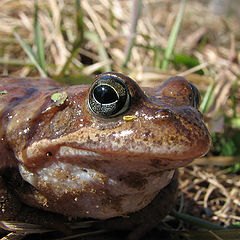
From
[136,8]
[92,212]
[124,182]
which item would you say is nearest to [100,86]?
[124,182]

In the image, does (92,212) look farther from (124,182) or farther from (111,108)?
(111,108)

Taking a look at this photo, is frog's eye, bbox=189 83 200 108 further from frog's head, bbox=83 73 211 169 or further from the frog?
frog's head, bbox=83 73 211 169

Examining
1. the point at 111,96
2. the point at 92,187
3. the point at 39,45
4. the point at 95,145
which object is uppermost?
the point at 111,96

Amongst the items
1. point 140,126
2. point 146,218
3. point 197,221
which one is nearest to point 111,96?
Result: point 140,126

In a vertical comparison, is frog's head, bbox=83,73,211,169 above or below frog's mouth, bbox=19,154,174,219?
above

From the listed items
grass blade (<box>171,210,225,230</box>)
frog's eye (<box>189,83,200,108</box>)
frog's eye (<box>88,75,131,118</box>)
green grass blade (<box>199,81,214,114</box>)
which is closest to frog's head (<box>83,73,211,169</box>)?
frog's eye (<box>88,75,131,118</box>)

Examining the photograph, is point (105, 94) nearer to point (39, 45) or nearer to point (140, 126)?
point (140, 126)

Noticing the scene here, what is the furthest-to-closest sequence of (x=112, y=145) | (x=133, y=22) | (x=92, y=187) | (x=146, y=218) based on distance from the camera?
(x=133, y=22)
(x=146, y=218)
(x=92, y=187)
(x=112, y=145)
